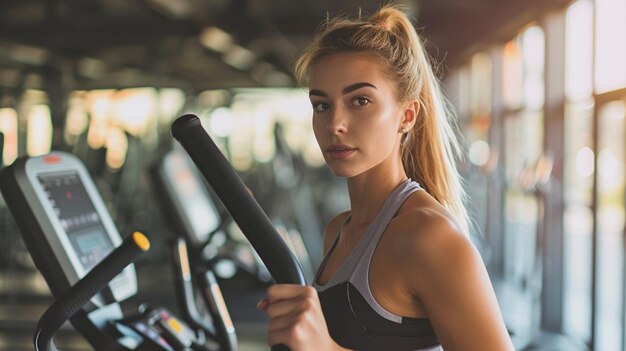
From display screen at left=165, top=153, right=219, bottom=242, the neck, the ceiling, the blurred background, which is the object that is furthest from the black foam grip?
the ceiling

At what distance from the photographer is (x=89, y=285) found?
1097mm

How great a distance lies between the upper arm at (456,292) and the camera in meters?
0.94

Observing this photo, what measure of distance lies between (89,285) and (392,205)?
19.2 inches

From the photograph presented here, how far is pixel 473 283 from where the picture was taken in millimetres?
939

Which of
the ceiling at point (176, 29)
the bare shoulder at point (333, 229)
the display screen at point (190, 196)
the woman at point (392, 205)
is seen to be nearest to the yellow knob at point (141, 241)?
the woman at point (392, 205)

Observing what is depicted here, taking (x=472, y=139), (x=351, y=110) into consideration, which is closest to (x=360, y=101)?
(x=351, y=110)

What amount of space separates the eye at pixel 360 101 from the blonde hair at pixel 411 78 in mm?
64

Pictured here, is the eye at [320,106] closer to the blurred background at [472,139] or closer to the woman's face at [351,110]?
the woman's face at [351,110]

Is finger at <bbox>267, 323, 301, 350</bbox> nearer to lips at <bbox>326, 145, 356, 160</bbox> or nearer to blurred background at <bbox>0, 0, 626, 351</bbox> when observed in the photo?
lips at <bbox>326, 145, 356, 160</bbox>

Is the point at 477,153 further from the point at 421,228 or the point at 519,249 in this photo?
the point at 421,228

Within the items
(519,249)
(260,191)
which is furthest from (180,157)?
(260,191)

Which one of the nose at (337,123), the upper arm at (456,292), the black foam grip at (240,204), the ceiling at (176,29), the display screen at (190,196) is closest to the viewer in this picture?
the black foam grip at (240,204)

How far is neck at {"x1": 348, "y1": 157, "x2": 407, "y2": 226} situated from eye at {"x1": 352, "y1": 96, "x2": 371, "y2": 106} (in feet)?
0.45

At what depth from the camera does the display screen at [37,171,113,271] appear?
1.55 meters
